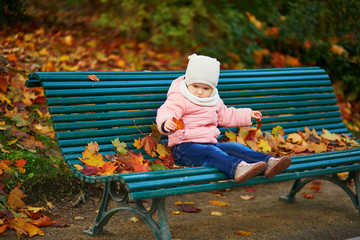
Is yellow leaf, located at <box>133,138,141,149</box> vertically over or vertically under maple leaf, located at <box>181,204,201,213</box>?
over

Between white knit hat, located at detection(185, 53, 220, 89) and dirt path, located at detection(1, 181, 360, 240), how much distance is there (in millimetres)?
1154

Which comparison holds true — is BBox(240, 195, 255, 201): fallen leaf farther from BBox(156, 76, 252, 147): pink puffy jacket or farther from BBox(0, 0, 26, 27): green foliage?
BBox(0, 0, 26, 27): green foliage

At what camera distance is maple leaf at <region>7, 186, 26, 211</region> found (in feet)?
12.1

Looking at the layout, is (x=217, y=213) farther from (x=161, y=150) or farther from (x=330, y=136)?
(x=330, y=136)

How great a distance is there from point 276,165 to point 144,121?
1.10 m

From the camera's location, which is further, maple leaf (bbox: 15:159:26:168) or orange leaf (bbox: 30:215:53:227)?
maple leaf (bbox: 15:159:26:168)

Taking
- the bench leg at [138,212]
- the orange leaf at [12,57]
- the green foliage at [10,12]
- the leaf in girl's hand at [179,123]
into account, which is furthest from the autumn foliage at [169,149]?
the green foliage at [10,12]

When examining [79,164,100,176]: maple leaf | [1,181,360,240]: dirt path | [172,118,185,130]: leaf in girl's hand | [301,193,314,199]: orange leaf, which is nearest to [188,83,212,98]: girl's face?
[172,118,185,130]: leaf in girl's hand

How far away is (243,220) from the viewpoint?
421cm

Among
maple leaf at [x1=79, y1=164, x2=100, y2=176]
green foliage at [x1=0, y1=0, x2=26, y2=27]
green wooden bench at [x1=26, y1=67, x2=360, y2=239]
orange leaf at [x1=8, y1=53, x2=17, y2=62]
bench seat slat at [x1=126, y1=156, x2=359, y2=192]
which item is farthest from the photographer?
green foliage at [x1=0, y1=0, x2=26, y2=27]

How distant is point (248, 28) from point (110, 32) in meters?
3.25

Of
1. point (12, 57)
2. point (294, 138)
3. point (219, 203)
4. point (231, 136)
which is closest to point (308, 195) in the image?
point (294, 138)

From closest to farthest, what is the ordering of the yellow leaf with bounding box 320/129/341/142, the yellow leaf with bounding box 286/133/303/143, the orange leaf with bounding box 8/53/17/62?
the yellow leaf with bounding box 286/133/303/143
the yellow leaf with bounding box 320/129/341/142
the orange leaf with bounding box 8/53/17/62

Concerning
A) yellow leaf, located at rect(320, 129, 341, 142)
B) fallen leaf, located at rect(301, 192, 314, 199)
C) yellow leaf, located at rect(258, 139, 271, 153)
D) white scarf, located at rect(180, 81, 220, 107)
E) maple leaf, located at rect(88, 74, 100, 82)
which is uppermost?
maple leaf, located at rect(88, 74, 100, 82)
